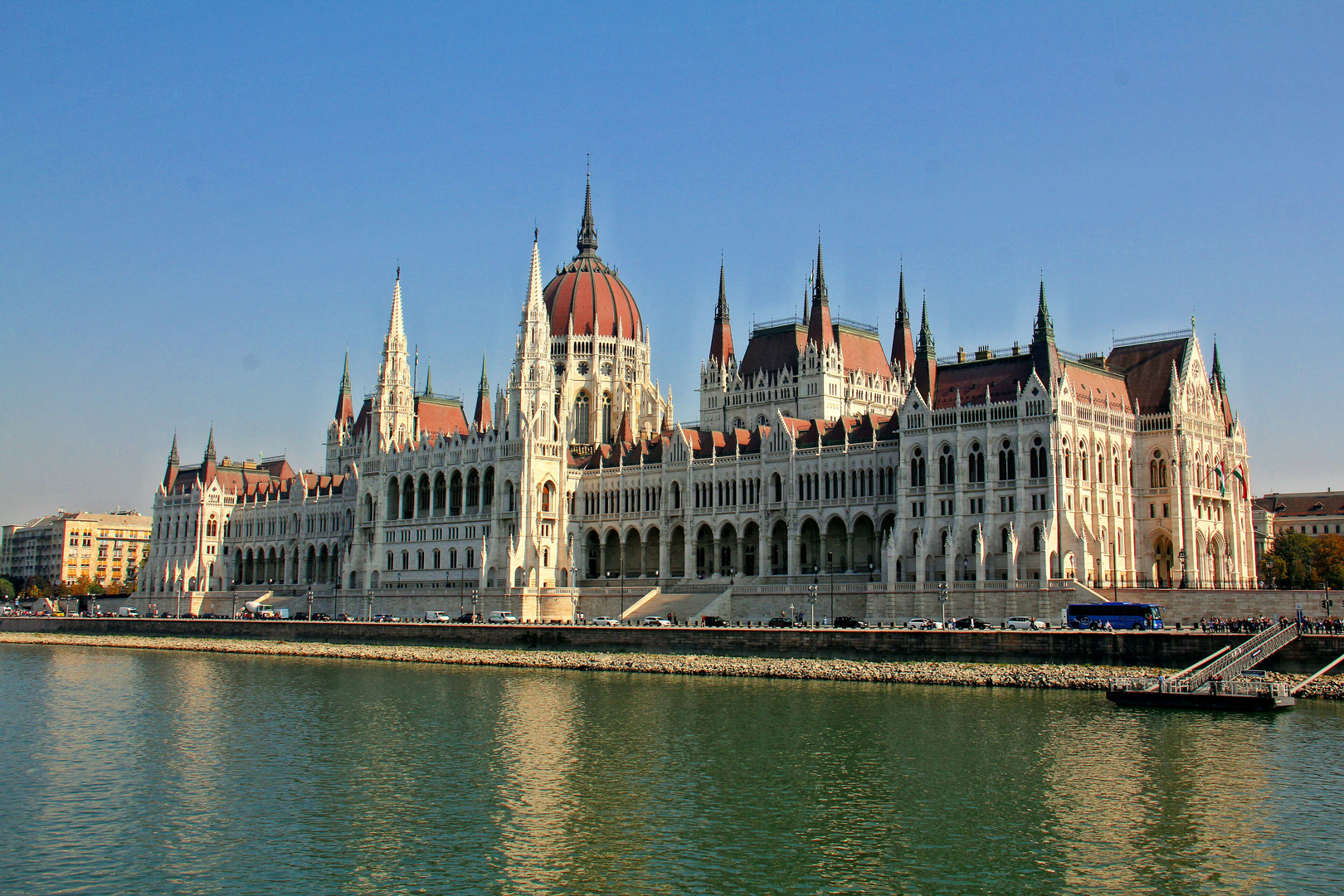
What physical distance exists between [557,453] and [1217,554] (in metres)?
54.9

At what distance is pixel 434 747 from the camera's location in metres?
49.3

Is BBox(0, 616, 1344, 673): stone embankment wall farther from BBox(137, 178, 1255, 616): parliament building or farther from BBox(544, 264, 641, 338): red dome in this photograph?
BBox(544, 264, 641, 338): red dome

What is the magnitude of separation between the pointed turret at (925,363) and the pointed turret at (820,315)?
7.60 meters

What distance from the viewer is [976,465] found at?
90438 mm

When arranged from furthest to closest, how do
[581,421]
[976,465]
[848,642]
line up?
[581,421] < [976,465] < [848,642]

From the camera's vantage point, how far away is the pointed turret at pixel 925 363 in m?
108

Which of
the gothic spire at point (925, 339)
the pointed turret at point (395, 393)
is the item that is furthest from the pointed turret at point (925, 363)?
the pointed turret at point (395, 393)

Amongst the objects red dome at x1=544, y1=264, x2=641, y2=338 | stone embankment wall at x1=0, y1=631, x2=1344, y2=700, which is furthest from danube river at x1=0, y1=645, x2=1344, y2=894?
red dome at x1=544, y1=264, x2=641, y2=338

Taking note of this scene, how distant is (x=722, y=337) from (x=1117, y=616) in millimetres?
59007

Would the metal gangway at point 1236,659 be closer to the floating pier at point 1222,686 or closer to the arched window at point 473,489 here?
the floating pier at point 1222,686

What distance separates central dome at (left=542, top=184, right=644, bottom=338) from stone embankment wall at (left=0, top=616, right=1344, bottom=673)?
43225 millimetres

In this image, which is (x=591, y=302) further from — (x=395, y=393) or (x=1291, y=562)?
(x=1291, y=562)

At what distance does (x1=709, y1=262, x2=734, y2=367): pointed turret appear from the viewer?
124875mm

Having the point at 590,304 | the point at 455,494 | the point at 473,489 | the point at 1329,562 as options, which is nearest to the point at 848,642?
the point at 473,489
